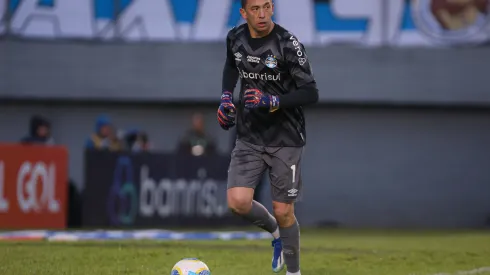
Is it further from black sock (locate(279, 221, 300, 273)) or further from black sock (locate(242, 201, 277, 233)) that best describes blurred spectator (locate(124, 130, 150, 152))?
black sock (locate(279, 221, 300, 273))

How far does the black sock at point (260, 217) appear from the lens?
8655 mm

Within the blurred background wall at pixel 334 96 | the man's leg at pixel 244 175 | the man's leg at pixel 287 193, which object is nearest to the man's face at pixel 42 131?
the blurred background wall at pixel 334 96

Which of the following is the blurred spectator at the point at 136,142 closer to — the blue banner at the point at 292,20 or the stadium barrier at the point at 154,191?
the stadium barrier at the point at 154,191

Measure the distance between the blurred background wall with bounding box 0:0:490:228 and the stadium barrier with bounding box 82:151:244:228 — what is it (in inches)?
158

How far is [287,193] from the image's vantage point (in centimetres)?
823

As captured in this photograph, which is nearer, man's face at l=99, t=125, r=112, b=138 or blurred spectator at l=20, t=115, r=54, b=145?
blurred spectator at l=20, t=115, r=54, b=145

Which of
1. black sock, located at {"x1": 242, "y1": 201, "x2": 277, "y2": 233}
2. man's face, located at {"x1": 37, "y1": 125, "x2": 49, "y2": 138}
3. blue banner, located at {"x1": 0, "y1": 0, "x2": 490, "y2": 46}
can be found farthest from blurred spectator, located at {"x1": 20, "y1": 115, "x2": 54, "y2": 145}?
black sock, located at {"x1": 242, "y1": 201, "x2": 277, "y2": 233}

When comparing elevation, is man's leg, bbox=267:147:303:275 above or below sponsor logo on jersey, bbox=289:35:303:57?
below

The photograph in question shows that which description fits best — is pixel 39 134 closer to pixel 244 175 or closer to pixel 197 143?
pixel 197 143

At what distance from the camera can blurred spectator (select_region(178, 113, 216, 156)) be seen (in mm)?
18219

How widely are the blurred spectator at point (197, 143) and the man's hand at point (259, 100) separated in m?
9.96

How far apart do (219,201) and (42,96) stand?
587cm

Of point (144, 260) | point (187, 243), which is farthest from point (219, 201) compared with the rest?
point (144, 260)

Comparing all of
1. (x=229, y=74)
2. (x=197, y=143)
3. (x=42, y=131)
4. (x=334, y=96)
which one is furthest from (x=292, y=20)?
(x=229, y=74)
